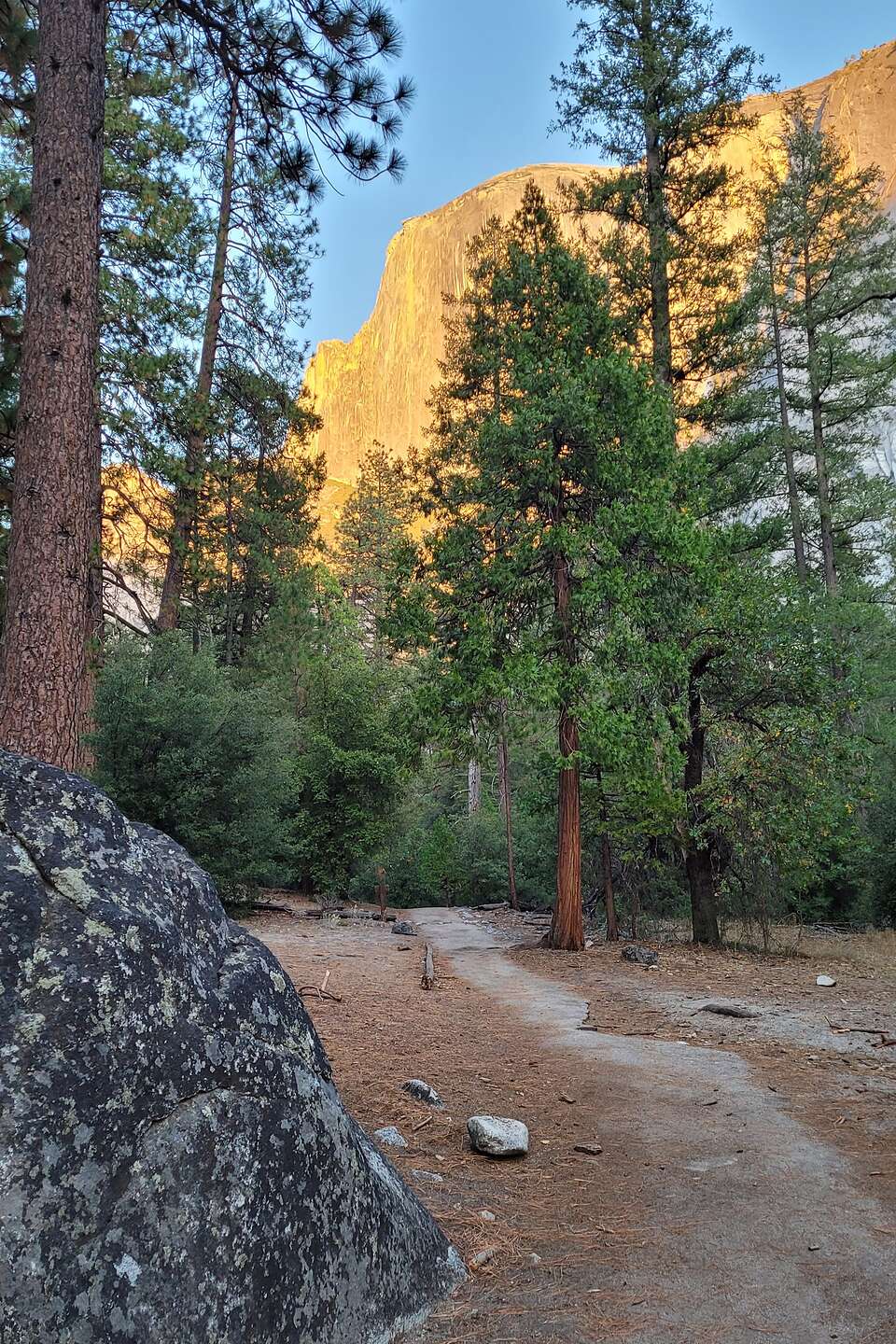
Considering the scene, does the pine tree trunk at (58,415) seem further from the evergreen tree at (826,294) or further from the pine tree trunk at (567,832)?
the evergreen tree at (826,294)

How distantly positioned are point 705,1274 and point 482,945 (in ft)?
40.0

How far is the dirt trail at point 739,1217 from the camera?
7.39 feet

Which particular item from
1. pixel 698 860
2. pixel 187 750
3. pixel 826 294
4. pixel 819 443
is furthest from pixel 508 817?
pixel 826 294

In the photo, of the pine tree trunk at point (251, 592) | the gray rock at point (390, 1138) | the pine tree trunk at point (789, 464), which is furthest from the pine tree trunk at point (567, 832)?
the pine tree trunk at point (789, 464)

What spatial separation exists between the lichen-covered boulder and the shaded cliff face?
89.9 m

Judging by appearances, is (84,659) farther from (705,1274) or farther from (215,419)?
(215,419)

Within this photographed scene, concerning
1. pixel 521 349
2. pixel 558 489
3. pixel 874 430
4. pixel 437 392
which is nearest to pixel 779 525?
pixel 558 489

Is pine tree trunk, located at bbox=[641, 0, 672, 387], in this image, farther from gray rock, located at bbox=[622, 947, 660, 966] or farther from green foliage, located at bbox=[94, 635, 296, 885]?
gray rock, located at bbox=[622, 947, 660, 966]

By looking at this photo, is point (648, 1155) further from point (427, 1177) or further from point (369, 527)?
point (369, 527)

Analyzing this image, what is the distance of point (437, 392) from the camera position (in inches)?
736

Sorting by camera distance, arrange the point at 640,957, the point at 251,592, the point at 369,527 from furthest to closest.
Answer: the point at 369,527 → the point at 251,592 → the point at 640,957

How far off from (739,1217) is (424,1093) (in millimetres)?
2093

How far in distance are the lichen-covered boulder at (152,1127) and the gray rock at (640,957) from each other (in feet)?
31.1

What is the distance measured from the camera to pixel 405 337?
11931cm
